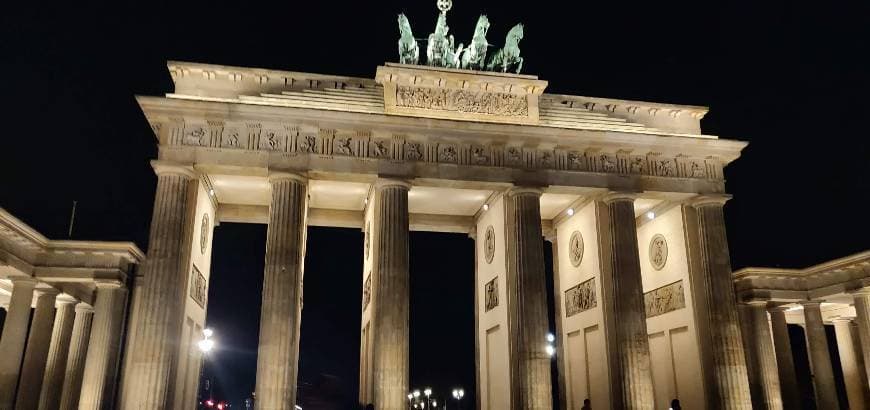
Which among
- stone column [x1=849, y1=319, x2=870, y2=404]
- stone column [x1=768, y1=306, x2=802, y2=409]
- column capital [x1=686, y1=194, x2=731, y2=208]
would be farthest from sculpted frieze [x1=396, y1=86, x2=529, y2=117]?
stone column [x1=849, y1=319, x2=870, y2=404]

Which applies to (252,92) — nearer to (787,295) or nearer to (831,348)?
(787,295)

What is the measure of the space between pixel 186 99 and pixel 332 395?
15338 millimetres

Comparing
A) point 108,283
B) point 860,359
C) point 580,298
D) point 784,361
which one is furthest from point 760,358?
point 108,283

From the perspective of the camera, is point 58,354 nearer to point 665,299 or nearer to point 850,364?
point 665,299

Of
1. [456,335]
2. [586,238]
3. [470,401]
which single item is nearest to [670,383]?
[586,238]

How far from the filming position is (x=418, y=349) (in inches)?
2482

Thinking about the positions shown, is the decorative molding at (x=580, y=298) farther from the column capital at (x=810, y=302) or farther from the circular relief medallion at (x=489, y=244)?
the column capital at (x=810, y=302)

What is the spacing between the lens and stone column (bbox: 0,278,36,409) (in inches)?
1024

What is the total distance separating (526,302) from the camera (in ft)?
80.8

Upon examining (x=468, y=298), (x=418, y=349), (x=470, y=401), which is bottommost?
(x=470, y=401)

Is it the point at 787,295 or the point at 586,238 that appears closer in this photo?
the point at 586,238

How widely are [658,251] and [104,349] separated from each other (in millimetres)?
24239

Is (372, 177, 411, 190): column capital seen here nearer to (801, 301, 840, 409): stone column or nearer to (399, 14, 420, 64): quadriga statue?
(399, 14, 420, 64): quadriga statue

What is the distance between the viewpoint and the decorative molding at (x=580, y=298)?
93.7ft
